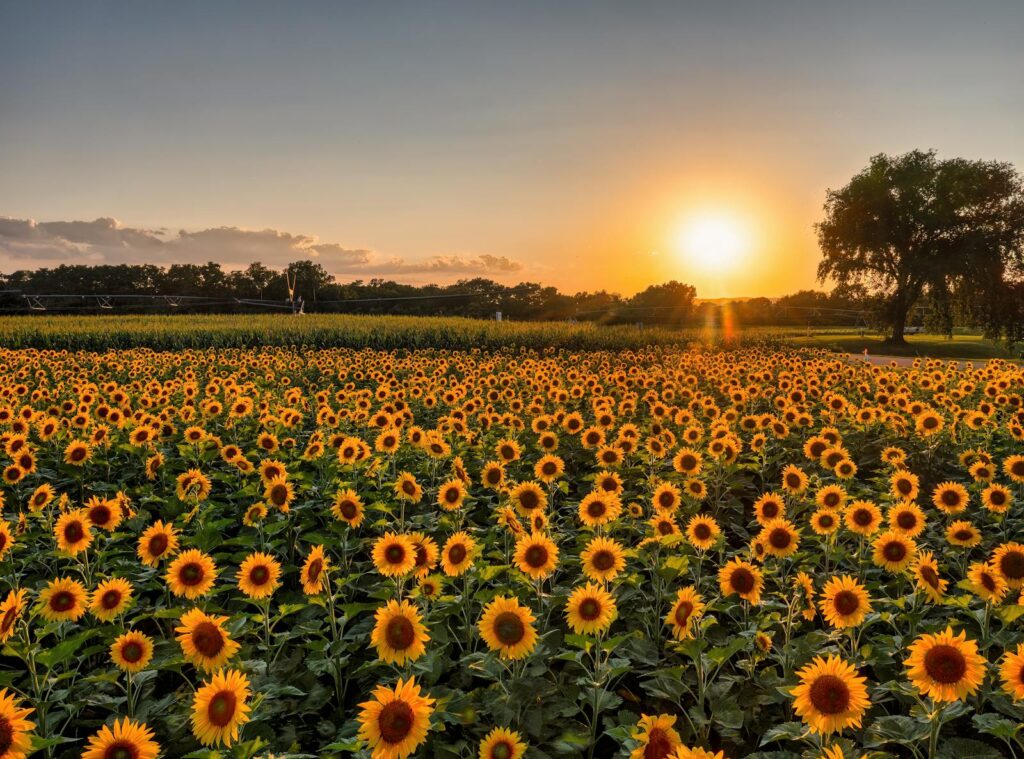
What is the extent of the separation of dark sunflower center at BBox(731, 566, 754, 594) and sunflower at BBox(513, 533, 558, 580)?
1.09 m

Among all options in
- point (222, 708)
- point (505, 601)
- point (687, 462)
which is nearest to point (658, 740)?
point (505, 601)

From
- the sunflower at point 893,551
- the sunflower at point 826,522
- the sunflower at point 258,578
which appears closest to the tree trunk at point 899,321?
the sunflower at point 826,522

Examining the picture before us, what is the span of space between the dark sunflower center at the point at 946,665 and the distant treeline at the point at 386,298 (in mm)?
34592

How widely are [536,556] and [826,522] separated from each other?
2.40 metres

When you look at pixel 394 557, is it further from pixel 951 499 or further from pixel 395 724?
pixel 951 499

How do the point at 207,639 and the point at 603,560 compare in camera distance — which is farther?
the point at 603,560

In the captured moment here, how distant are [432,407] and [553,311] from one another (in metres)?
44.5

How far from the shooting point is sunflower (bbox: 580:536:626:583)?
392 centimetres

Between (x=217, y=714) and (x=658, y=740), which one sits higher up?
(x=658, y=740)

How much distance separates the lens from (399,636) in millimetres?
3080

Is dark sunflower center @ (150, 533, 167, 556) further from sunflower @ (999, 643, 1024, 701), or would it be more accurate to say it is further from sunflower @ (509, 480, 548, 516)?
sunflower @ (999, 643, 1024, 701)

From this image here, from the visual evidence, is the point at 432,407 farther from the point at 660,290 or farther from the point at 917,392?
the point at 660,290

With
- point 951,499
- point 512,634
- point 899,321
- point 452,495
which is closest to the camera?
point 512,634

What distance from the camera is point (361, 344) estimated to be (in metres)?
26.4
